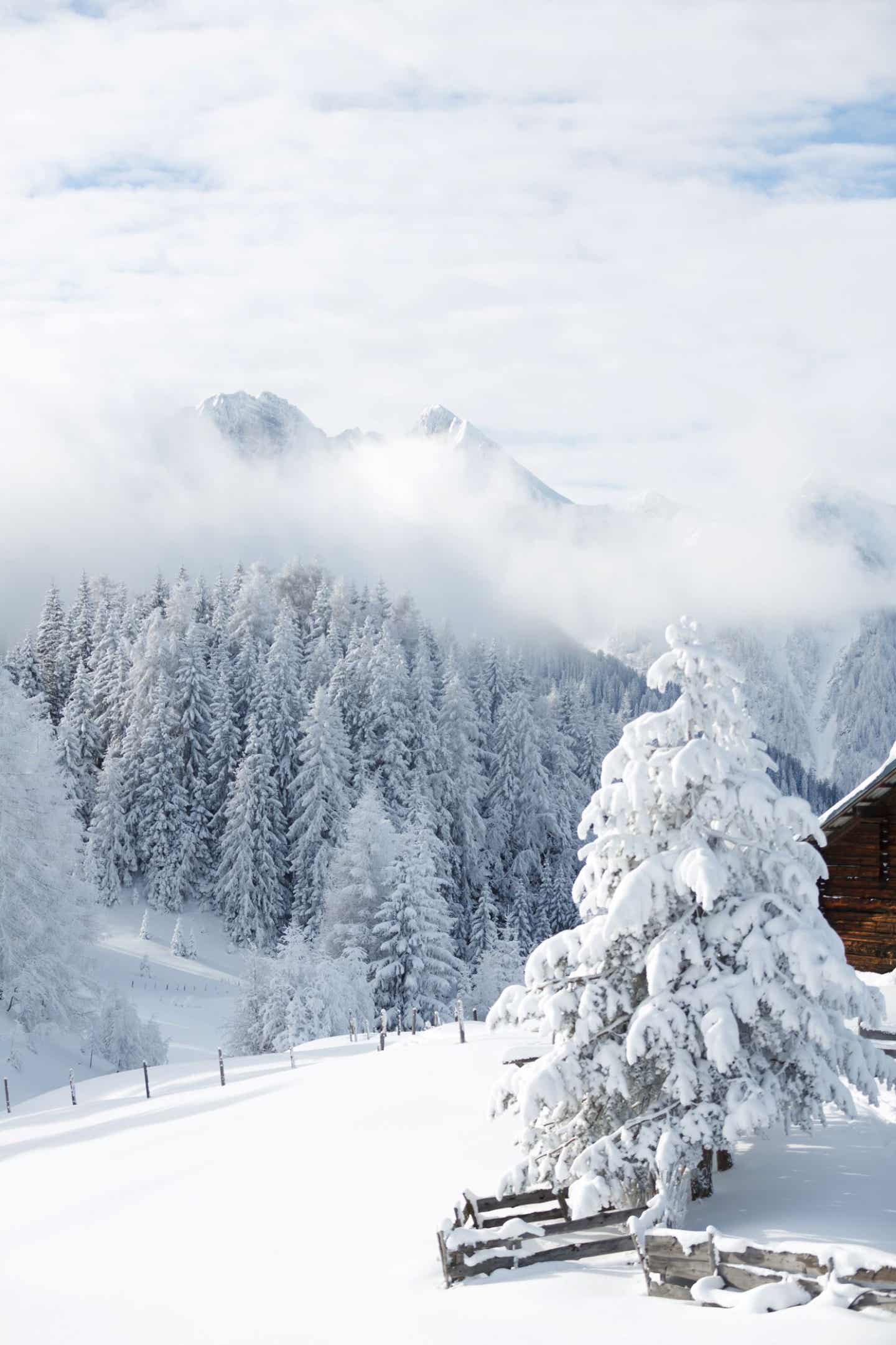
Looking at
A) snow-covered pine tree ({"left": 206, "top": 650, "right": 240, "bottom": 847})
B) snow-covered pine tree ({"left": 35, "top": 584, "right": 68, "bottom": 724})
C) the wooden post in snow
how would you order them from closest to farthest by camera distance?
the wooden post in snow < snow-covered pine tree ({"left": 206, "top": 650, "right": 240, "bottom": 847}) < snow-covered pine tree ({"left": 35, "top": 584, "right": 68, "bottom": 724})

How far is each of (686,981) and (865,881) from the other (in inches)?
523

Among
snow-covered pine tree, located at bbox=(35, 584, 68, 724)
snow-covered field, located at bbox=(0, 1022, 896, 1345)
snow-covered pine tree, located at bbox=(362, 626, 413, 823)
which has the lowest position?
snow-covered field, located at bbox=(0, 1022, 896, 1345)

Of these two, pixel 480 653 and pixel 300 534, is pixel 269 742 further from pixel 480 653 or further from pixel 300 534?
pixel 300 534

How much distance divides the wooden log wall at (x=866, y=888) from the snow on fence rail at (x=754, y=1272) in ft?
46.1

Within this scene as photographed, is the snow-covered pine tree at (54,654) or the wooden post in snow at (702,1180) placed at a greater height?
the snow-covered pine tree at (54,654)

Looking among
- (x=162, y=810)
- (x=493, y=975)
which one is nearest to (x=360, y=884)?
(x=493, y=975)

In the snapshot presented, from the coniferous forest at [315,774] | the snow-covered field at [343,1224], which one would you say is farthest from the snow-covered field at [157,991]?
the snow-covered field at [343,1224]

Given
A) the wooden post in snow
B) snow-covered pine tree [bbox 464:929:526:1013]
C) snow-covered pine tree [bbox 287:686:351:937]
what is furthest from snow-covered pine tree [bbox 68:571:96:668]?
the wooden post in snow

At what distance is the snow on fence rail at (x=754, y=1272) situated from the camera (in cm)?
1015

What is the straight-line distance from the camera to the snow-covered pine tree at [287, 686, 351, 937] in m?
66.2

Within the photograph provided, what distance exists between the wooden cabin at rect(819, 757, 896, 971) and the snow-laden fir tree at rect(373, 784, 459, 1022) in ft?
100

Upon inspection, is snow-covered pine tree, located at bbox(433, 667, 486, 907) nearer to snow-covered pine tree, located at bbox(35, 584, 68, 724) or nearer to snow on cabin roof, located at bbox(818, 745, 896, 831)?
snow-covered pine tree, located at bbox(35, 584, 68, 724)

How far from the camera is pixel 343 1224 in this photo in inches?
570

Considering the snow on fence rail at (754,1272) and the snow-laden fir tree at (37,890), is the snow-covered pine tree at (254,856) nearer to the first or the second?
the snow-laden fir tree at (37,890)
